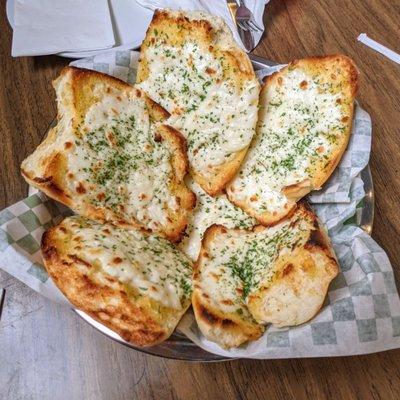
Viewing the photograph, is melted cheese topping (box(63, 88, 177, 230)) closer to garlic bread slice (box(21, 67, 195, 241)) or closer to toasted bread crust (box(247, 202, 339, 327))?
garlic bread slice (box(21, 67, 195, 241))

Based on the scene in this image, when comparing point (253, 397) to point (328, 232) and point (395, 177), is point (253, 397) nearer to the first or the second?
point (328, 232)

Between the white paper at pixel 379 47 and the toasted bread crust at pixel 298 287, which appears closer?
the toasted bread crust at pixel 298 287

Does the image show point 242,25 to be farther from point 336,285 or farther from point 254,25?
point 336,285

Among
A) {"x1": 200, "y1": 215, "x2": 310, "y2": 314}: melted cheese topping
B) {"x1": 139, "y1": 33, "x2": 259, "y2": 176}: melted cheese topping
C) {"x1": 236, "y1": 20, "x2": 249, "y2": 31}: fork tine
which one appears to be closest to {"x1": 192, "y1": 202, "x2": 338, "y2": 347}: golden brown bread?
{"x1": 200, "y1": 215, "x2": 310, "y2": 314}: melted cheese topping

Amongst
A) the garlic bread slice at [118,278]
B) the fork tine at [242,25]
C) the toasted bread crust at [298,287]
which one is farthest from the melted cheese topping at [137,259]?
the fork tine at [242,25]

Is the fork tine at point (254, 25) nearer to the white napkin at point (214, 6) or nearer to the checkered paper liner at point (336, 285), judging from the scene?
the white napkin at point (214, 6)

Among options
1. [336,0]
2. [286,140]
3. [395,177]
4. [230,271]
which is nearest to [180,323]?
[230,271]
